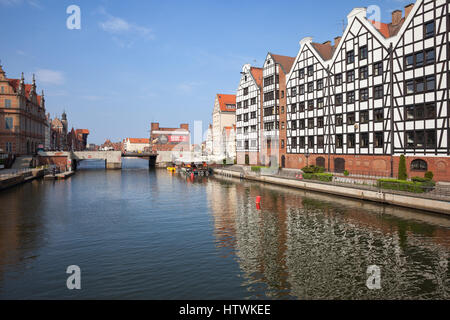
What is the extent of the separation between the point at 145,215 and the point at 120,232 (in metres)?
6.88

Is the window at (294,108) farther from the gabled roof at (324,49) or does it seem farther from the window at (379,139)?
the window at (379,139)

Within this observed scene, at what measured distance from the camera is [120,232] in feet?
80.6

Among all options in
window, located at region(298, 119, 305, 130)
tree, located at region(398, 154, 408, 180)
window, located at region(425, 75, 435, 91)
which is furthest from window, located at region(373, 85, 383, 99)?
window, located at region(298, 119, 305, 130)

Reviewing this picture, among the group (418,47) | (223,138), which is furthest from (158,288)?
(223,138)

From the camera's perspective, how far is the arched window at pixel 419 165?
124ft

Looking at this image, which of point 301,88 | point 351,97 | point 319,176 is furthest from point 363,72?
point 319,176

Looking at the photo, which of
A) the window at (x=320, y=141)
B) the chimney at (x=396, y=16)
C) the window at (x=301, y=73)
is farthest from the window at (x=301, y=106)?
the chimney at (x=396, y=16)

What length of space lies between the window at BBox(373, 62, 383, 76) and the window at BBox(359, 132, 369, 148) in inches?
342

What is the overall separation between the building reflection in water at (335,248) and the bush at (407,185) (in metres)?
2.26

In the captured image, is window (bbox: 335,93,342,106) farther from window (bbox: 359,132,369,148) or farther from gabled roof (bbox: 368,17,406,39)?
gabled roof (bbox: 368,17,406,39)

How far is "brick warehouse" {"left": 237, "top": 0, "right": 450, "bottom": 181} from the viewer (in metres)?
36.5

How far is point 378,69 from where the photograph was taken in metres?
44.1

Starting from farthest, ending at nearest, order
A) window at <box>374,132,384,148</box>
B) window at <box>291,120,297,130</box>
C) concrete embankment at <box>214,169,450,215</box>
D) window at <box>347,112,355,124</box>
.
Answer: window at <box>291,120,297,130</box>, window at <box>347,112,355,124</box>, window at <box>374,132,384,148</box>, concrete embankment at <box>214,169,450,215</box>
